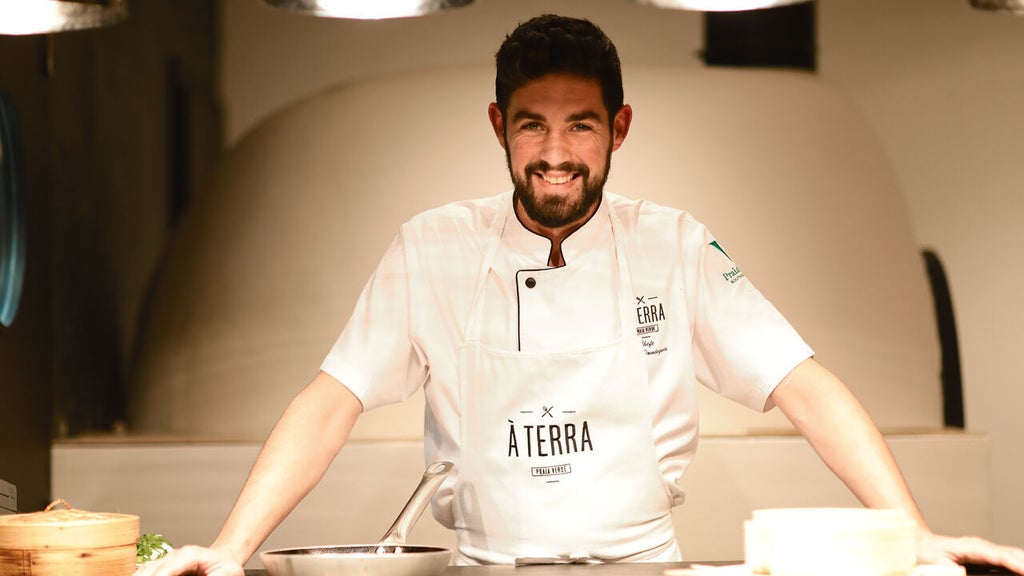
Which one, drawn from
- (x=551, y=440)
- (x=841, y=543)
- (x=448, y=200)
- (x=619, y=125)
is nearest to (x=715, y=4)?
(x=619, y=125)

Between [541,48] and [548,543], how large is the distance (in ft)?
2.64

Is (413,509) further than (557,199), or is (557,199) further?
(557,199)

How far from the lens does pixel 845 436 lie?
1.69 metres

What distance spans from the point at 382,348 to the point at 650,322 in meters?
0.44

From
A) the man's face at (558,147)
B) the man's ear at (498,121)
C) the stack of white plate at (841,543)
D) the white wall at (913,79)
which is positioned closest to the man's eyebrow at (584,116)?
the man's face at (558,147)

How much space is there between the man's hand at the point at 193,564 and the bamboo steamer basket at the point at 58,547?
4cm

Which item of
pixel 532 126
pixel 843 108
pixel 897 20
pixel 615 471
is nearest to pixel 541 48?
pixel 532 126

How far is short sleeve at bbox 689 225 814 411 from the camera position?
1867 mm

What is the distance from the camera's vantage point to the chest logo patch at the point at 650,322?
6.33 feet

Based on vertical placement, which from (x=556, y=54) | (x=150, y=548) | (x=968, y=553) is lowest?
(x=150, y=548)

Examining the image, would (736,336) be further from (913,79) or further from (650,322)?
(913,79)

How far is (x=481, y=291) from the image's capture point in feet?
6.54

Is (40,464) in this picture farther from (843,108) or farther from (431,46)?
(843,108)

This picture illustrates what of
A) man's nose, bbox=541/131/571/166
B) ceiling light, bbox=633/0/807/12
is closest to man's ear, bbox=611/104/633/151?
man's nose, bbox=541/131/571/166
